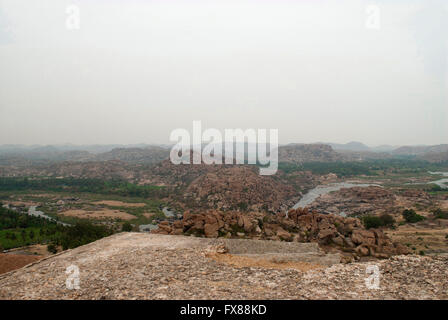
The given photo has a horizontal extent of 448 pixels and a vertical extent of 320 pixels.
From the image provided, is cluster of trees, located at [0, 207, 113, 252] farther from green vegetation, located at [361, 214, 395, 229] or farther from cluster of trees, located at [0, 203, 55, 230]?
green vegetation, located at [361, 214, 395, 229]

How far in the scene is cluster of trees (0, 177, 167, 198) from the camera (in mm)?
79700

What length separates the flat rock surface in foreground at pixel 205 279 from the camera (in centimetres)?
675

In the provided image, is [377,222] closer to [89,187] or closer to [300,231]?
[300,231]

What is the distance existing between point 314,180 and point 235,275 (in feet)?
310

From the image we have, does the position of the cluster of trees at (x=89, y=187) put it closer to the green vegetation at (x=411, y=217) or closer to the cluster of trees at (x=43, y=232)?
→ the cluster of trees at (x=43, y=232)

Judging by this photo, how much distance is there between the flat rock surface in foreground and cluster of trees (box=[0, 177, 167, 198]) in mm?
68543

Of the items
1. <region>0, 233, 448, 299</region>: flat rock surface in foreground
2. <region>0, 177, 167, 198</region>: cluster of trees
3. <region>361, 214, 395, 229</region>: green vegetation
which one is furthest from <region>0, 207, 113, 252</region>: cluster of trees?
<region>0, 177, 167, 198</region>: cluster of trees

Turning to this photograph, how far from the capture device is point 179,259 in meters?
9.45

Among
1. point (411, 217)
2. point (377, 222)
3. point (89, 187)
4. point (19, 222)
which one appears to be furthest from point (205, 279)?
point (89, 187)

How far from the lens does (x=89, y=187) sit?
289 ft


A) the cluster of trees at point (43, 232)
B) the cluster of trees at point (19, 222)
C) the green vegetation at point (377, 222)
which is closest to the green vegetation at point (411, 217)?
the green vegetation at point (377, 222)

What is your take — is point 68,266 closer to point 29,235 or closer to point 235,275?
point 235,275
